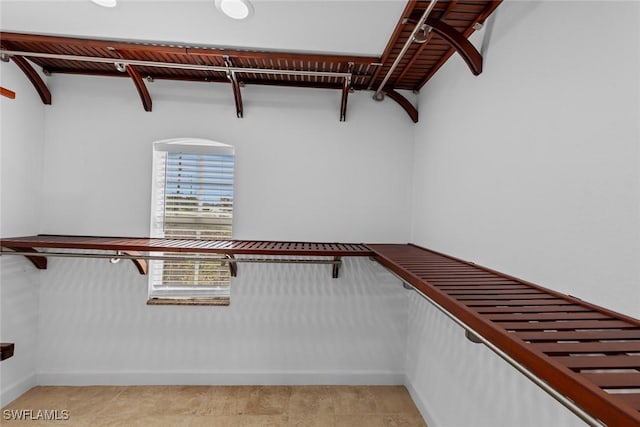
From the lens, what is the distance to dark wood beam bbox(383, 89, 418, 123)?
3121mm

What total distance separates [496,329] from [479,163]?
1.39 metres

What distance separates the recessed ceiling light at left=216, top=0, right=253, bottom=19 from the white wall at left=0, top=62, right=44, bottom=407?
2140mm

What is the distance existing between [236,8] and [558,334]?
2.28 m

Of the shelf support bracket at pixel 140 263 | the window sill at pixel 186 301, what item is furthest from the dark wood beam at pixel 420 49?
the shelf support bracket at pixel 140 263

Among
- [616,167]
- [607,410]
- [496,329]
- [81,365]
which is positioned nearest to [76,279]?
[81,365]

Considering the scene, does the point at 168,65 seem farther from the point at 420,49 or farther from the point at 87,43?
the point at 420,49

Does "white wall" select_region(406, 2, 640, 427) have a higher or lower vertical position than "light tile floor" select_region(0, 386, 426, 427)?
higher

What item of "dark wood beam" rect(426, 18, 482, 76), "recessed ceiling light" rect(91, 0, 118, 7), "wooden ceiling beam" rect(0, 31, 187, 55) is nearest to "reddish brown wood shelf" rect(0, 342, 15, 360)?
"recessed ceiling light" rect(91, 0, 118, 7)

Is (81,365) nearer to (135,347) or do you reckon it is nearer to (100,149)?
(135,347)

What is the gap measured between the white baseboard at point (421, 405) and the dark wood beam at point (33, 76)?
4.31 metres

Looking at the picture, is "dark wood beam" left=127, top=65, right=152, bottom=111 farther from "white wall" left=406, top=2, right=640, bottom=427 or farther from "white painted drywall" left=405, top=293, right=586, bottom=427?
"white painted drywall" left=405, top=293, right=586, bottom=427

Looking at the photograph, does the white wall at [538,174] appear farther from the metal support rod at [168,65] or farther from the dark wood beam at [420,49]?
the metal support rod at [168,65]

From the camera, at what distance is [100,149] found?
3.07 metres

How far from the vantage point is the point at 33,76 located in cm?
284
